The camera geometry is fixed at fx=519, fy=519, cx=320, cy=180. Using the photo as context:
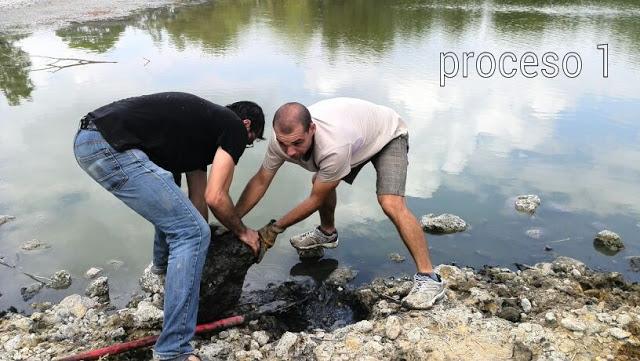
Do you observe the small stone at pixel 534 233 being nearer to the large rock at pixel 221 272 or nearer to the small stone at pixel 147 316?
the large rock at pixel 221 272

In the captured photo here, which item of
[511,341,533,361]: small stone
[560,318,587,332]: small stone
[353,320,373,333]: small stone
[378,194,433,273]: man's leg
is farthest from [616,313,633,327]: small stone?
[353,320,373,333]: small stone

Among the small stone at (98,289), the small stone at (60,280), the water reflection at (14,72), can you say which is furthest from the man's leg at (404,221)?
the water reflection at (14,72)

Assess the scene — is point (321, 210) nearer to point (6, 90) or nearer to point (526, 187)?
point (526, 187)

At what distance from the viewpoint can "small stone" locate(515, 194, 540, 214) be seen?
19.0 feet

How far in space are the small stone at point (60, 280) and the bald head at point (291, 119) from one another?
2.51 m

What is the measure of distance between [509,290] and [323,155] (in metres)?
1.94

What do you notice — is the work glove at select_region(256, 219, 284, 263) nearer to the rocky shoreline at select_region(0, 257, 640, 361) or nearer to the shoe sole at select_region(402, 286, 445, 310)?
the rocky shoreline at select_region(0, 257, 640, 361)

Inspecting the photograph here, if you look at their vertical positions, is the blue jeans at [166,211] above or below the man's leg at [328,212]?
above

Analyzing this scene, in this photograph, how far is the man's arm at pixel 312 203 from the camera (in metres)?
3.89

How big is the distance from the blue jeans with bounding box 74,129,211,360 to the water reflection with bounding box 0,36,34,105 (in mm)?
7521

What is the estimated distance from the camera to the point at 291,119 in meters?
3.50

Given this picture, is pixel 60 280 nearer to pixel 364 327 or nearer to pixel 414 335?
pixel 364 327

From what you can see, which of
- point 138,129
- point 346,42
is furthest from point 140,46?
point 138,129

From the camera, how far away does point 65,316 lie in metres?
3.99
